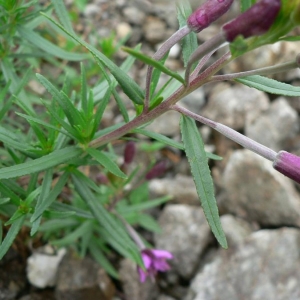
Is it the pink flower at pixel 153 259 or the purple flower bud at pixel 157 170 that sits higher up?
the purple flower bud at pixel 157 170

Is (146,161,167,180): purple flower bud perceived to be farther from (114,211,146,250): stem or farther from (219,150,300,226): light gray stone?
(219,150,300,226): light gray stone

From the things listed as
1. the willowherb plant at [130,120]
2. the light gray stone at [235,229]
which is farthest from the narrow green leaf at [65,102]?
the light gray stone at [235,229]

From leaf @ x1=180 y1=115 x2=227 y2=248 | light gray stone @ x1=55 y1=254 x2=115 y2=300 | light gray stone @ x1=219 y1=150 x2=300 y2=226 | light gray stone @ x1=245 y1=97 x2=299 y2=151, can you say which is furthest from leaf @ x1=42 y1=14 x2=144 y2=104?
light gray stone @ x1=245 y1=97 x2=299 y2=151

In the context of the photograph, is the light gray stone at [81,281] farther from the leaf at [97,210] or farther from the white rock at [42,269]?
the leaf at [97,210]

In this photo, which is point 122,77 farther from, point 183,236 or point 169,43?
point 183,236

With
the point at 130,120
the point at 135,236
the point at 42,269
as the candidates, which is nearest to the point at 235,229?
the point at 135,236

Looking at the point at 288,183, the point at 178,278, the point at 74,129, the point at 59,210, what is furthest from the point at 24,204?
the point at 288,183
